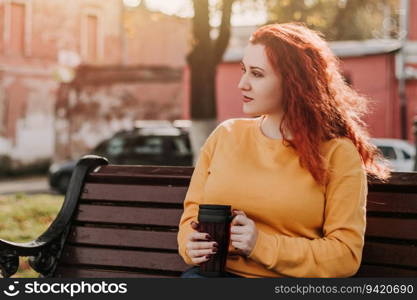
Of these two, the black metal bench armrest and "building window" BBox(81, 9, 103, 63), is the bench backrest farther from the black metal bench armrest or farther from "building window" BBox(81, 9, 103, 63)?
"building window" BBox(81, 9, 103, 63)

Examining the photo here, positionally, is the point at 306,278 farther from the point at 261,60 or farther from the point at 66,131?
the point at 66,131

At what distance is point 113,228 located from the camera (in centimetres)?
381

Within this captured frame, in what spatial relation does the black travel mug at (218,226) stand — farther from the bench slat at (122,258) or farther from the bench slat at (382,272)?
the bench slat at (122,258)

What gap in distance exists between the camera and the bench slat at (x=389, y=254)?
321 cm

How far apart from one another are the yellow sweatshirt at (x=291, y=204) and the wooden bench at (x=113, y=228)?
57cm

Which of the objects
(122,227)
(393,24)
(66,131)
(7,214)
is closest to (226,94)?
(66,131)

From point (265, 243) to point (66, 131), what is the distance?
25544 mm

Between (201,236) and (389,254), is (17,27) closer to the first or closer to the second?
A: (389,254)

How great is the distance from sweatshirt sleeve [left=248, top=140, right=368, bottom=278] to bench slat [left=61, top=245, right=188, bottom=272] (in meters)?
0.80

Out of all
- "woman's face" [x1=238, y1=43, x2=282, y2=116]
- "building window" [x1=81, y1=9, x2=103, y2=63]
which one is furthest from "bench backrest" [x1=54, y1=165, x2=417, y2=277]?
"building window" [x1=81, y1=9, x2=103, y2=63]

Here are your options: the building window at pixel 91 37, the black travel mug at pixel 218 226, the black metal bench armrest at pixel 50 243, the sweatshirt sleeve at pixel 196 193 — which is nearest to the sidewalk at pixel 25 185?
the building window at pixel 91 37

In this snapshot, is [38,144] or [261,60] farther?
[38,144]

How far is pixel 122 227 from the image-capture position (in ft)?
12.5

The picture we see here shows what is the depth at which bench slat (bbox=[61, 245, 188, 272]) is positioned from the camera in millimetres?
3635
